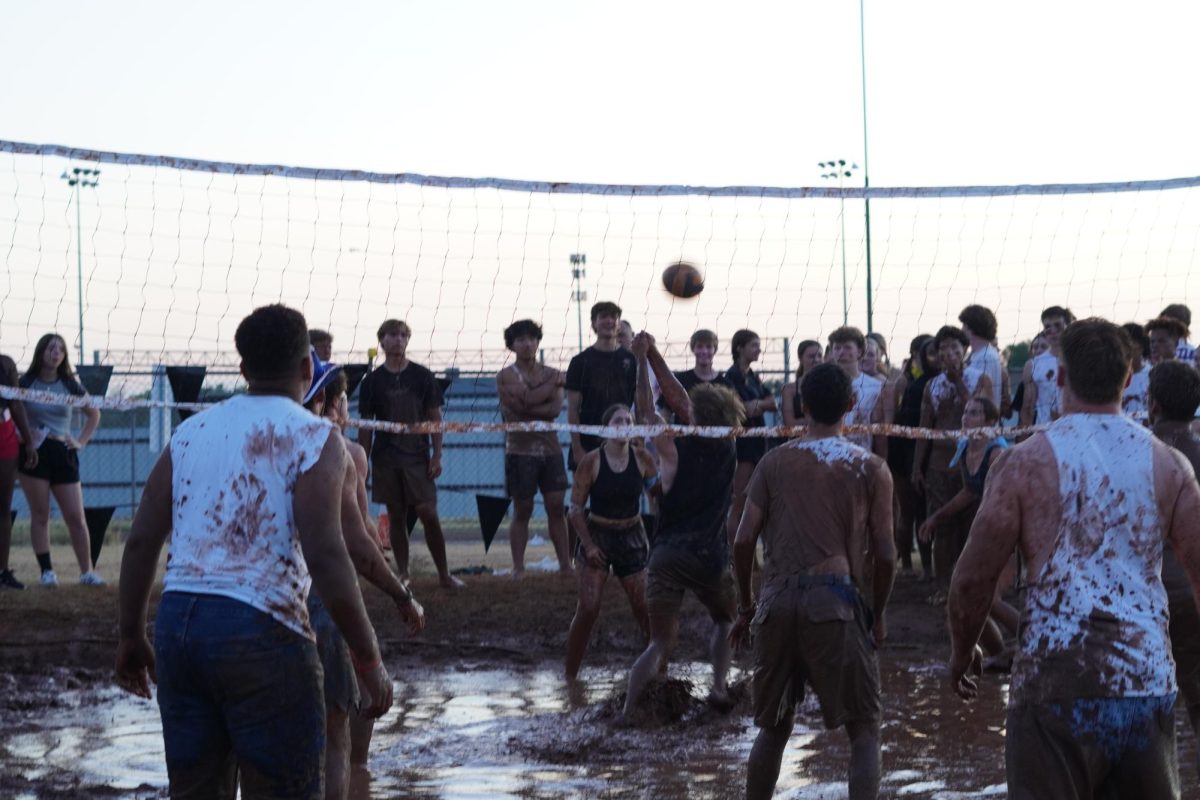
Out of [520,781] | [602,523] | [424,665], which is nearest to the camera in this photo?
[520,781]

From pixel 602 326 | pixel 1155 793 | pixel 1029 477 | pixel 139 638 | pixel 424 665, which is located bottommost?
pixel 424 665

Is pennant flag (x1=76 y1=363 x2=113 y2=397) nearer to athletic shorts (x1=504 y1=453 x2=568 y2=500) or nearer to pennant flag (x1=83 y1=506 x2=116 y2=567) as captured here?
pennant flag (x1=83 y1=506 x2=116 y2=567)

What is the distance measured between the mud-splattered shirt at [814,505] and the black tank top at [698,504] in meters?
2.01

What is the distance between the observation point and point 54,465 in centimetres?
1134

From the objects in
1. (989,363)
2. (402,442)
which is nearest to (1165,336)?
(989,363)

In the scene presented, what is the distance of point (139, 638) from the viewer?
4.19m

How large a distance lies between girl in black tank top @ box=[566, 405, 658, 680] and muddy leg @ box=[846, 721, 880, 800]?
292 centimetres

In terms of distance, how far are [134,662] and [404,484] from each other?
22.8 feet

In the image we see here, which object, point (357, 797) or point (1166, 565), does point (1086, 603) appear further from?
point (357, 797)

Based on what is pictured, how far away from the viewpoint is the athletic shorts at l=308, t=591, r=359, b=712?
5281mm

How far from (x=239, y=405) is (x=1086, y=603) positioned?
2222mm

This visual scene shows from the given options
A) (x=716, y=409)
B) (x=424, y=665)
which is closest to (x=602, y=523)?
(x=716, y=409)

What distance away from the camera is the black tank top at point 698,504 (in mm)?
7508

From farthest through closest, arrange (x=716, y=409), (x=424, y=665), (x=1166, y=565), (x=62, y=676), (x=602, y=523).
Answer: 1. (x=424, y=665)
2. (x=62, y=676)
3. (x=602, y=523)
4. (x=716, y=409)
5. (x=1166, y=565)
